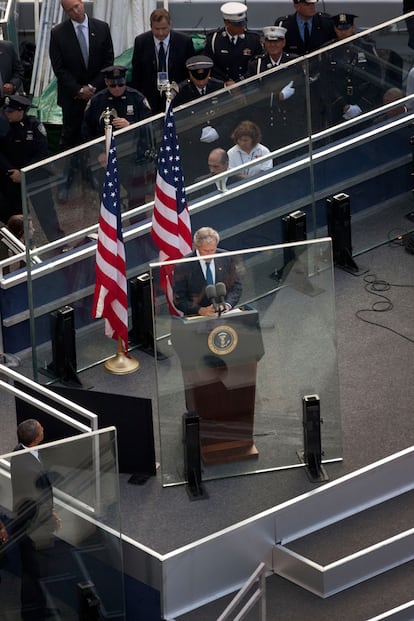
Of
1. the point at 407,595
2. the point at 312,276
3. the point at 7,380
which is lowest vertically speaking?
the point at 407,595

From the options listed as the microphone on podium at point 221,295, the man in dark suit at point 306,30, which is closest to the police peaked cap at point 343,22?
the man in dark suit at point 306,30

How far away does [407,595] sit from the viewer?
1119 centimetres

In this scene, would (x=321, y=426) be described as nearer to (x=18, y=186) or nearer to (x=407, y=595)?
(x=407, y=595)

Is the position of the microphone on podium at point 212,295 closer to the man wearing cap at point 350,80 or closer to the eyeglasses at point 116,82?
the man wearing cap at point 350,80

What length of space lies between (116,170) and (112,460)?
292 cm

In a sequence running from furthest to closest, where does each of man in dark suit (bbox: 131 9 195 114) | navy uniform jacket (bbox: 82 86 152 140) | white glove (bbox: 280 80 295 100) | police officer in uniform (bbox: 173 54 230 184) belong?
man in dark suit (bbox: 131 9 195 114), navy uniform jacket (bbox: 82 86 152 140), white glove (bbox: 280 80 295 100), police officer in uniform (bbox: 173 54 230 184)

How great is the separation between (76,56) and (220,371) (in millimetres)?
4559

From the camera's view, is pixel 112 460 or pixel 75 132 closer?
pixel 112 460

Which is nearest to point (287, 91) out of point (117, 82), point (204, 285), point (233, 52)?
point (117, 82)

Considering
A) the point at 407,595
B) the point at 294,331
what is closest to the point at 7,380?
the point at 294,331

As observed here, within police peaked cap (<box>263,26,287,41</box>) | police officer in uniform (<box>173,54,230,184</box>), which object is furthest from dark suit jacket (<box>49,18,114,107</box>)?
police officer in uniform (<box>173,54,230,184</box>)

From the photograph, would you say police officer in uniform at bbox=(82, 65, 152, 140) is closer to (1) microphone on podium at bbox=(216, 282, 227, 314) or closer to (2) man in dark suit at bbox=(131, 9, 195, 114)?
(2) man in dark suit at bbox=(131, 9, 195, 114)

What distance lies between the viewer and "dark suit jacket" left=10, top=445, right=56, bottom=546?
1005 cm

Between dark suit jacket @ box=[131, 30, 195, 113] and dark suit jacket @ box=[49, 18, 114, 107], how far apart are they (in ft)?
0.91
